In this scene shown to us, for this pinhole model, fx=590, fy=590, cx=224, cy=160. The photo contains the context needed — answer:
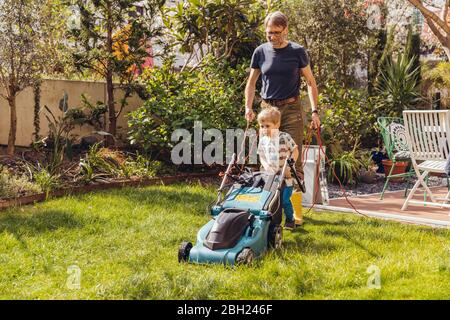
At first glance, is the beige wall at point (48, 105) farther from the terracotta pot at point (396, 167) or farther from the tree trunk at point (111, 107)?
the terracotta pot at point (396, 167)

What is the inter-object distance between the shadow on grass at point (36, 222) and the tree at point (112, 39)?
3.04 metres

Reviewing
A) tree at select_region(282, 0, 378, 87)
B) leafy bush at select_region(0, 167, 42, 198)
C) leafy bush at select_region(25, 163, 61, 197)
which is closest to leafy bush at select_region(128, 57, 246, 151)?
leafy bush at select_region(25, 163, 61, 197)

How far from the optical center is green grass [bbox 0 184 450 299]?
11.2ft

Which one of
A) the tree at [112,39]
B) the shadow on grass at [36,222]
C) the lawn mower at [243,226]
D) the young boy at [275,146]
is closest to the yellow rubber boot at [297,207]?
the young boy at [275,146]

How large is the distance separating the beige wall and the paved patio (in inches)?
143

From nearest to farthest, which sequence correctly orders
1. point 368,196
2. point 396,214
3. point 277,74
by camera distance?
point 277,74 → point 396,214 → point 368,196

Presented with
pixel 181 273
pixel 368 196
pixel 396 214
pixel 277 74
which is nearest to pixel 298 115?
pixel 277 74

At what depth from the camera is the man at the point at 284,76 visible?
16.8 ft

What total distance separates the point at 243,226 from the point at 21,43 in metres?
4.37

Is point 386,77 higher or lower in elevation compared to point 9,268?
higher

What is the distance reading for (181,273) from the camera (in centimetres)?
376

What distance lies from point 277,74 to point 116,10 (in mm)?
3754

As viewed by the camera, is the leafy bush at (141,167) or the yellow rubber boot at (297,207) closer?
the yellow rubber boot at (297,207)
